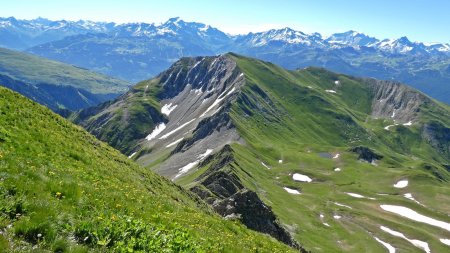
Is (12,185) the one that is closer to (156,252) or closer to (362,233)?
(156,252)

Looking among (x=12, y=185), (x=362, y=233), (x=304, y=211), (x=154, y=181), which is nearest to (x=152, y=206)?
(x=12, y=185)

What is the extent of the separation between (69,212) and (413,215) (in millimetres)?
149713

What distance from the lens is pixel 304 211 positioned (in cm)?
14562

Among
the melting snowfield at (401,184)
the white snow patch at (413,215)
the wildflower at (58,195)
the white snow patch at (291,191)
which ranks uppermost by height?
the wildflower at (58,195)

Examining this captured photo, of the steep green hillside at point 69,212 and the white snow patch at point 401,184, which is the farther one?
the white snow patch at point 401,184

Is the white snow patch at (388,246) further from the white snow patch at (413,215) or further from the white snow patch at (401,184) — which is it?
the white snow patch at (401,184)

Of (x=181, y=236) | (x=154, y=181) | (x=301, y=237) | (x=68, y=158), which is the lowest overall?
(x=301, y=237)

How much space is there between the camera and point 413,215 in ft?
477

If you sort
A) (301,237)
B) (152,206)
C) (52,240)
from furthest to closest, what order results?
1. (301,237)
2. (152,206)
3. (52,240)

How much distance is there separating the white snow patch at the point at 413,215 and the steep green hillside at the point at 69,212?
129 metres

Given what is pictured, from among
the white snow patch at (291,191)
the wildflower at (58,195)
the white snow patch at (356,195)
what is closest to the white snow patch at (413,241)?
the white snow patch at (356,195)

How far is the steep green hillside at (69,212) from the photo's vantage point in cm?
1356

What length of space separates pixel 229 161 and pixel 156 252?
144709mm

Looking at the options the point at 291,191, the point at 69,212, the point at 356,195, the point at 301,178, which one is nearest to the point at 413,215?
the point at 356,195
